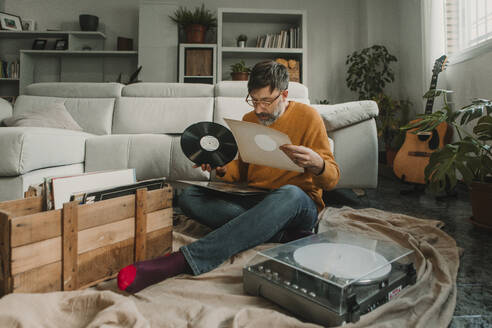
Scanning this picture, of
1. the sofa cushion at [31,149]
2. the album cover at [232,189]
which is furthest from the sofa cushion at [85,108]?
the album cover at [232,189]

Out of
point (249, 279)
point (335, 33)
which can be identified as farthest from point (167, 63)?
point (249, 279)

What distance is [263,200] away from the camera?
1.02 metres

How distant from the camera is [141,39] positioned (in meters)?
4.03

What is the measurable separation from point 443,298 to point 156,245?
0.80m

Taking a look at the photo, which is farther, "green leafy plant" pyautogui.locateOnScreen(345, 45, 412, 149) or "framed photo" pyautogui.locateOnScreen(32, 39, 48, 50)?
"framed photo" pyautogui.locateOnScreen(32, 39, 48, 50)

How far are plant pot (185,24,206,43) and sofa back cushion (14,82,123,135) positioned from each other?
5.61 feet

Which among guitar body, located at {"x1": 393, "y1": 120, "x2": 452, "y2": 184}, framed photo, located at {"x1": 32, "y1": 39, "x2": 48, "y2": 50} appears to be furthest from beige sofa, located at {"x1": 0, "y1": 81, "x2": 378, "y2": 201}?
framed photo, located at {"x1": 32, "y1": 39, "x2": 48, "y2": 50}

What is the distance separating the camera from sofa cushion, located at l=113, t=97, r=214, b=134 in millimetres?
2299

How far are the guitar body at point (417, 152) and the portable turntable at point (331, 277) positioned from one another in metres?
1.78

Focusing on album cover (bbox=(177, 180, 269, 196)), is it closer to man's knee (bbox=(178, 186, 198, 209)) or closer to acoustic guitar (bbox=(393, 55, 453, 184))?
man's knee (bbox=(178, 186, 198, 209))

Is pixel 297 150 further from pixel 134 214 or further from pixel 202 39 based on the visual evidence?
pixel 202 39

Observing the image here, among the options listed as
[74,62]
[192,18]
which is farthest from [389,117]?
[74,62]

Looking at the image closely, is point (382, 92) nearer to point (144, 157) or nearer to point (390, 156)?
point (390, 156)

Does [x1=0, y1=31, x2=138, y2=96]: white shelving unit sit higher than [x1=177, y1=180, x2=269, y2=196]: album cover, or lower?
higher
